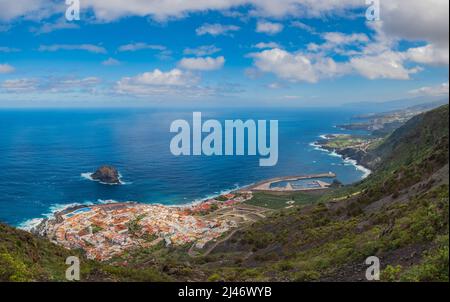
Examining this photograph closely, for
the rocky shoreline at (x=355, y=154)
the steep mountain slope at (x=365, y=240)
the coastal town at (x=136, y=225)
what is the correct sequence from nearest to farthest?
the steep mountain slope at (x=365, y=240) < the coastal town at (x=136, y=225) < the rocky shoreline at (x=355, y=154)

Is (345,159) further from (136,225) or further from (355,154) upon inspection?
(136,225)

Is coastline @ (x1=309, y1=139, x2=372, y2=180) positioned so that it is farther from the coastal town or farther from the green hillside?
the green hillside

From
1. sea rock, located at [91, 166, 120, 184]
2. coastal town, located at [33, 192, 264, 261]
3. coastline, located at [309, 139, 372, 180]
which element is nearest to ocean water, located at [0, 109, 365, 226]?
coastline, located at [309, 139, 372, 180]

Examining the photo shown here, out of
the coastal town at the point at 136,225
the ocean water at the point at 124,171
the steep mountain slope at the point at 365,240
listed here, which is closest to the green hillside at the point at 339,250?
the steep mountain slope at the point at 365,240

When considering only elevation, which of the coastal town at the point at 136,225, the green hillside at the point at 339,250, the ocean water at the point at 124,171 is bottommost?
the coastal town at the point at 136,225

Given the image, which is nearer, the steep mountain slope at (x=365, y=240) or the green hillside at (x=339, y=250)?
the steep mountain slope at (x=365, y=240)

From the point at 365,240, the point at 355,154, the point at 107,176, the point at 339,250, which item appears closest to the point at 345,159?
the point at 355,154

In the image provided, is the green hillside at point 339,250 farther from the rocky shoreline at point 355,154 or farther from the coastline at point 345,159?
the rocky shoreline at point 355,154

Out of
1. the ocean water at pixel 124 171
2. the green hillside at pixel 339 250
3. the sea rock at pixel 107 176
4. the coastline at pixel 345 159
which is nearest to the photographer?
the green hillside at pixel 339 250
